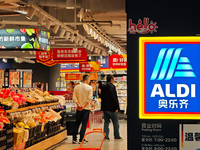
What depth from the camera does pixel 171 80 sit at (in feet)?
13.4

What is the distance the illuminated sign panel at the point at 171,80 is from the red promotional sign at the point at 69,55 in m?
12.4

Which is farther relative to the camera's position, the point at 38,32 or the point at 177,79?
the point at 38,32

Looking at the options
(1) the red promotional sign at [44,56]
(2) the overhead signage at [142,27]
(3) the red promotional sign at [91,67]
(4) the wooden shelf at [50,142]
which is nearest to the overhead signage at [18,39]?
(4) the wooden shelf at [50,142]

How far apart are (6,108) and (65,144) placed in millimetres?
3976

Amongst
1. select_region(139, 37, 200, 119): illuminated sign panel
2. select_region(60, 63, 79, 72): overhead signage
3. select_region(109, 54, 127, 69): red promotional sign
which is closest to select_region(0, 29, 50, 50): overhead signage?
select_region(139, 37, 200, 119): illuminated sign panel

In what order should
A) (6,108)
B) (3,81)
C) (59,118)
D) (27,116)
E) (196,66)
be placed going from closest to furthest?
(196,66), (6,108), (27,116), (59,118), (3,81)

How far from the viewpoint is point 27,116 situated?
8.30 metres

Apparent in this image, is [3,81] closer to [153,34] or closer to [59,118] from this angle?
[59,118]

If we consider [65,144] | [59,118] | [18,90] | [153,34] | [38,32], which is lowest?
[65,144]

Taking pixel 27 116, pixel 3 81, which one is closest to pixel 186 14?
pixel 27 116

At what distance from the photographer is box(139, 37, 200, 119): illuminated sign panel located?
4074 millimetres

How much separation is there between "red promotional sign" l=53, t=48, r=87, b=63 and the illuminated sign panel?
1238 cm

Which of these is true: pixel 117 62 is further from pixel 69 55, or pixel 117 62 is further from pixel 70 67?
pixel 70 67

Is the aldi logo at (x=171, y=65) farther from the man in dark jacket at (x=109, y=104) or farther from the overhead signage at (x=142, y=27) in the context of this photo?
the man in dark jacket at (x=109, y=104)
